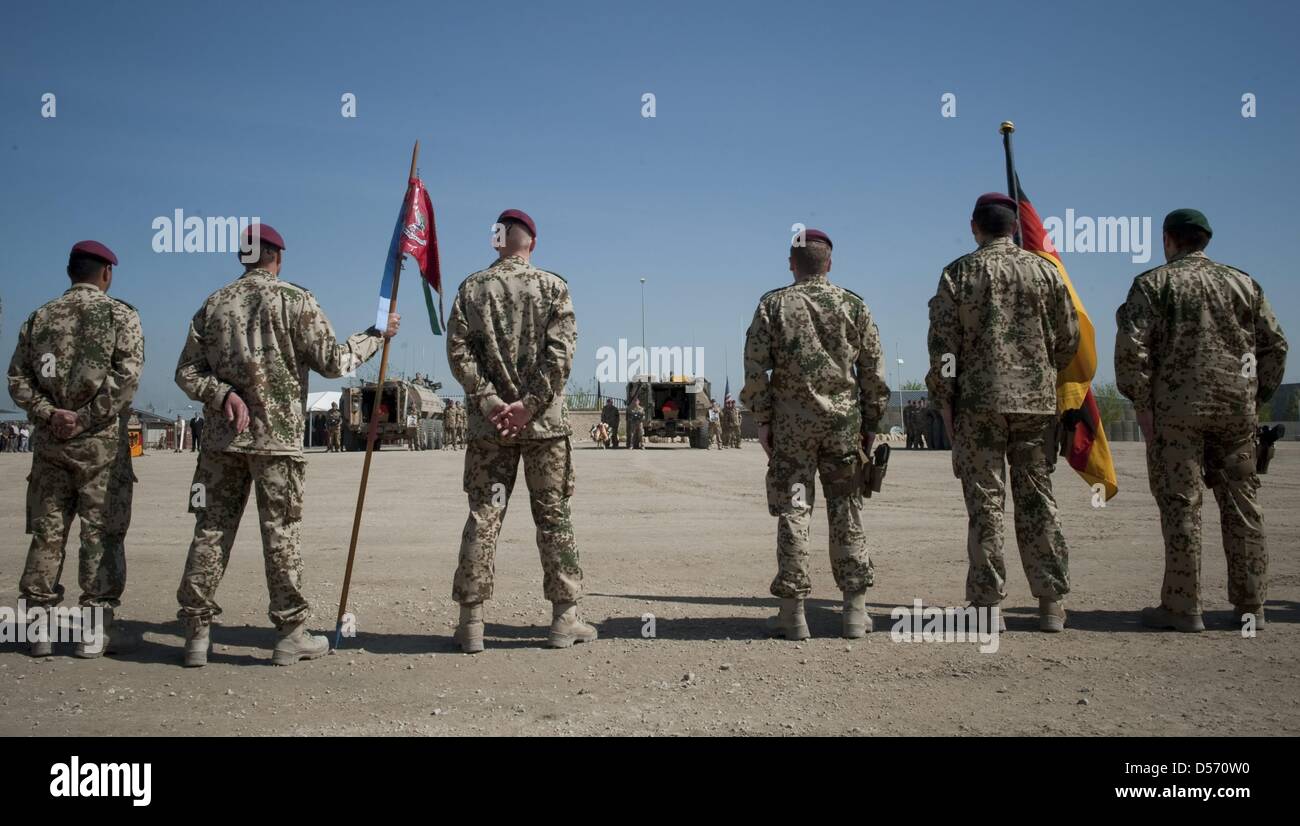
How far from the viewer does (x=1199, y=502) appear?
15.3 ft

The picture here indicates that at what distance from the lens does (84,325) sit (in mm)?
4531

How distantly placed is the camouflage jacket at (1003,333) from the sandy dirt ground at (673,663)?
4.14ft

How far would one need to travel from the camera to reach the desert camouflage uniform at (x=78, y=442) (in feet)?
14.5

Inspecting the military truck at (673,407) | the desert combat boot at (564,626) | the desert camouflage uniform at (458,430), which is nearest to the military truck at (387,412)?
the desert camouflage uniform at (458,430)

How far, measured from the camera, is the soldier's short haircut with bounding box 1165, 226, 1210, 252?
4.80 m

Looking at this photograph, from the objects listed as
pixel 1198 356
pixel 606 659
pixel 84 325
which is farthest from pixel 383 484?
pixel 1198 356

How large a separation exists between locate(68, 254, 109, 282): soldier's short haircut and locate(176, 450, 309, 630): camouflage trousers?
1.38 m

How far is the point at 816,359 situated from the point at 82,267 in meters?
3.98

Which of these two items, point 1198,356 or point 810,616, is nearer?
point 1198,356

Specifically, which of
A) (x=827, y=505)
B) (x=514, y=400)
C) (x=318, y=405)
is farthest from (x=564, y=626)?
(x=318, y=405)

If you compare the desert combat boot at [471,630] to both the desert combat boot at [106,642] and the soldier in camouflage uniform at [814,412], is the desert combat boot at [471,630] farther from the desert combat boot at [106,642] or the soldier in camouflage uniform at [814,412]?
the desert combat boot at [106,642]

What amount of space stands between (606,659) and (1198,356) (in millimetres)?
3483

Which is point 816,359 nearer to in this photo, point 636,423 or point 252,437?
point 252,437
